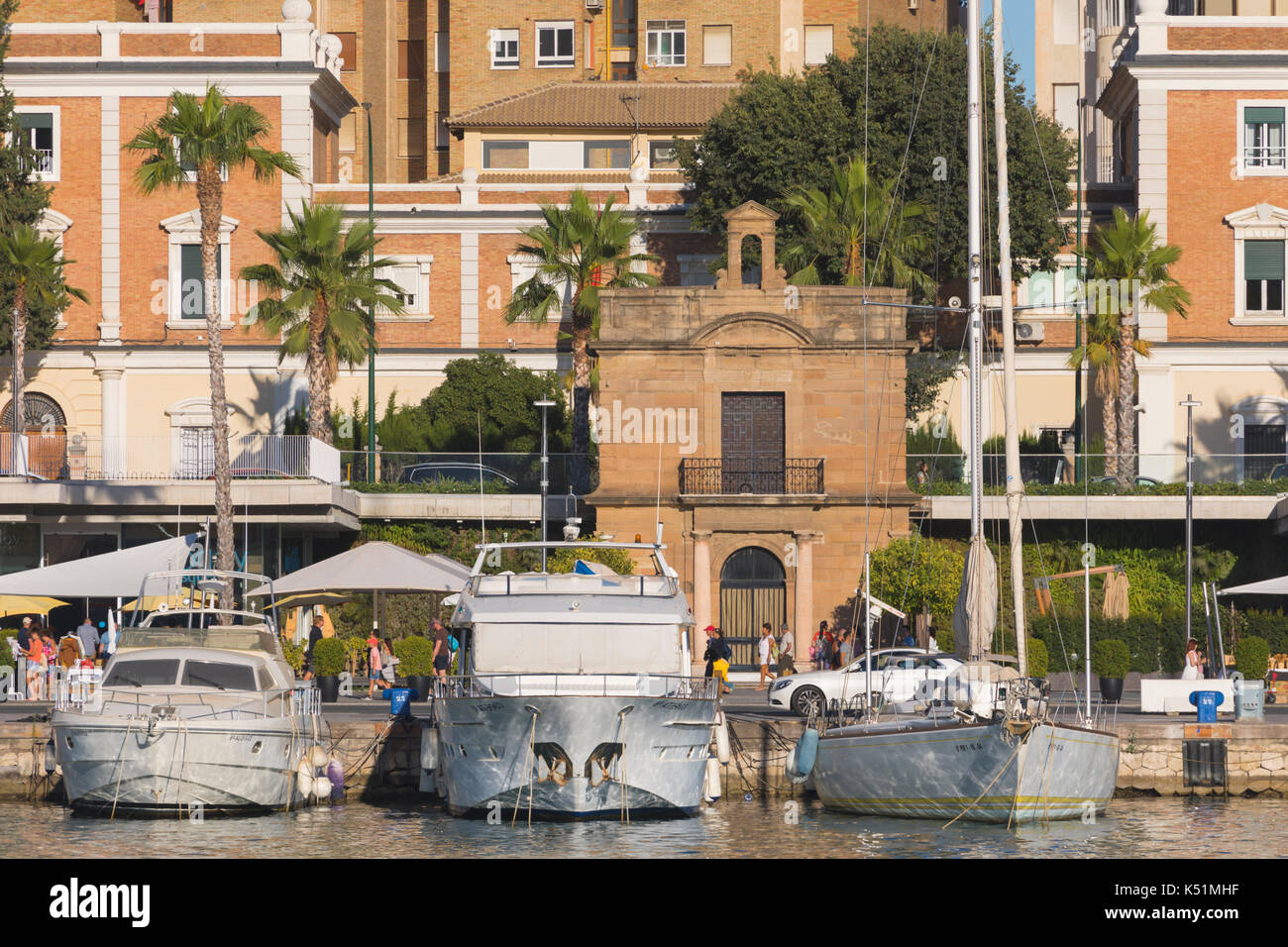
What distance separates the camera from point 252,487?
156 feet

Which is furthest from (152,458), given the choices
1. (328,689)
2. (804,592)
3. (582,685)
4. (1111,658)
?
(582,685)

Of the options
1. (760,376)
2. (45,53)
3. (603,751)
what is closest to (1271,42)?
(760,376)

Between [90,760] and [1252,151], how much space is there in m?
41.4

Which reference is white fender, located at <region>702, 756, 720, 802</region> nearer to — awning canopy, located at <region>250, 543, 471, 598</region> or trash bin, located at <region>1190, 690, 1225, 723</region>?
trash bin, located at <region>1190, 690, 1225, 723</region>

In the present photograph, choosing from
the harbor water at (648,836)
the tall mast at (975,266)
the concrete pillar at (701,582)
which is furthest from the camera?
the concrete pillar at (701,582)

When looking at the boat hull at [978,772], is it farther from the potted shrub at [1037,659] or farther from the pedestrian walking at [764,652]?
the pedestrian walking at [764,652]

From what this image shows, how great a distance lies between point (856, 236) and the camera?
52875 millimetres

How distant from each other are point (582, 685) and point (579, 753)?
Answer: 1.30m

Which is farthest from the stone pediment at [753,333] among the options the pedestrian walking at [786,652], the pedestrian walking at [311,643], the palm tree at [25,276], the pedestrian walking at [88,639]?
the palm tree at [25,276]

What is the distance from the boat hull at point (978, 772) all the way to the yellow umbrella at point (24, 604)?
19638 millimetres

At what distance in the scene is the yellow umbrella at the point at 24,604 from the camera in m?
41.1

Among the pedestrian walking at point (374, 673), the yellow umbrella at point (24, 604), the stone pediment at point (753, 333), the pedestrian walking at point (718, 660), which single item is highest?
the stone pediment at point (753, 333)

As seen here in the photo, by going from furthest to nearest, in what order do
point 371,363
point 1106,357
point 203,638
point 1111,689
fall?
1. point 371,363
2. point 1106,357
3. point 1111,689
4. point 203,638

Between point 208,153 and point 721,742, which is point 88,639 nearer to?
point 208,153
